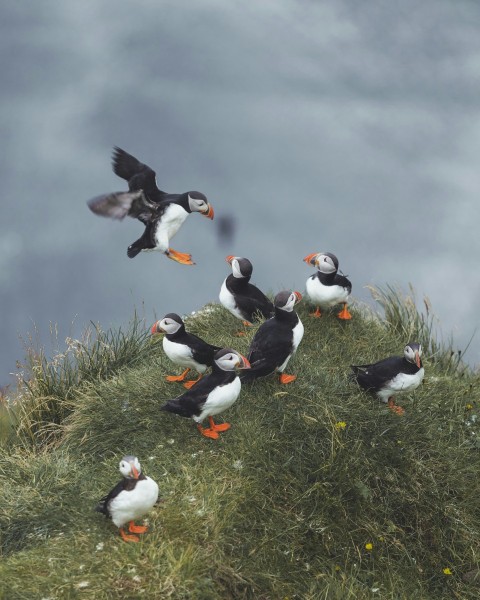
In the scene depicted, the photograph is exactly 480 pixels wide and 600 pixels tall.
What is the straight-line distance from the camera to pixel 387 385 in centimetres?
807

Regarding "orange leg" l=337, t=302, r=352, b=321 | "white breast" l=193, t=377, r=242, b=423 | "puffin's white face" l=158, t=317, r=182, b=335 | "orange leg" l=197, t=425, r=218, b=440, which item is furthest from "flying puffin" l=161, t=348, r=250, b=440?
"orange leg" l=337, t=302, r=352, b=321

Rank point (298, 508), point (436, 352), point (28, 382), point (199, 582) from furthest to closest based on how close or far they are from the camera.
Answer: point (436, 352) < point (28, 382) < point (298, 508) < point (199, 582)

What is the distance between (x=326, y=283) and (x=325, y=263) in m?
0.26

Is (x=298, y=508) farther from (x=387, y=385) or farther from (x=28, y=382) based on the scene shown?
(x=28, y=382)

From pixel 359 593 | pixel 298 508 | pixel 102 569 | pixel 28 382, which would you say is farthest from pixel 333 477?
pixel 28 382

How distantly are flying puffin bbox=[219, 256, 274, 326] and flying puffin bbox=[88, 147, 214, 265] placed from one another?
2.31m

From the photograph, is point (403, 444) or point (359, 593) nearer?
point (359, 593)

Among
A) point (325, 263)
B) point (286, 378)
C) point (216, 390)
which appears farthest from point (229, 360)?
point (325, 263)

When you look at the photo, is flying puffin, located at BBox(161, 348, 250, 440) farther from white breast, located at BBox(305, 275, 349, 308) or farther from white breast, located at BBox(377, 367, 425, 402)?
white breast, located at BBox(305, 275, 349, 308)

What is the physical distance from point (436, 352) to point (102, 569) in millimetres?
6170

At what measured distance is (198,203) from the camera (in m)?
7.26

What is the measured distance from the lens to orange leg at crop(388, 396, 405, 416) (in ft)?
27.2

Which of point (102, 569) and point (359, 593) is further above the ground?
point (102, 569)

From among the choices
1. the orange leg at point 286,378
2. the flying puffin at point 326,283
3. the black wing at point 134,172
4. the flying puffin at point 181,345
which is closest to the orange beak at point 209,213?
the black wing at point 134,172
